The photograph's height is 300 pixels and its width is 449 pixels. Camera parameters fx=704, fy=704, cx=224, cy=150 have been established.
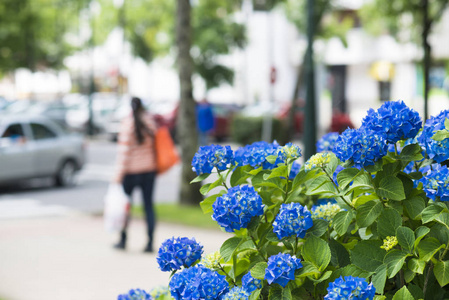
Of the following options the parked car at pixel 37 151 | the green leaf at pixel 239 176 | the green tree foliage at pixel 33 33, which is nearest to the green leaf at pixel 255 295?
the green leaf at pixel 239 176

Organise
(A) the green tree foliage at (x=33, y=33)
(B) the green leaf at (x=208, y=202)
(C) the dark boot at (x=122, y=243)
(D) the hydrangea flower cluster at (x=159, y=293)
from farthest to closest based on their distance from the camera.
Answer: (A) the green tree foliage at (x=33, y=33) < (C) the dark boot at (x=122, y=243) < (D) the hydrangea flower cluster at (x=159, y=293) < (B) the green leaf at (x=208, y=202)

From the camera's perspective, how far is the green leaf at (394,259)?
203cm

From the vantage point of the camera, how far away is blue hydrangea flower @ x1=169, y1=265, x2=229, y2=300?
6.79 feet

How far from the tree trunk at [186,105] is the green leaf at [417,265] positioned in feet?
30.4

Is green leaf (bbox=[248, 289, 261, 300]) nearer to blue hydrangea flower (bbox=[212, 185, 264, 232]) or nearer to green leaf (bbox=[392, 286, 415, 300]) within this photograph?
blue hydrangea flower (bbox=[212, 185, 264, 232])

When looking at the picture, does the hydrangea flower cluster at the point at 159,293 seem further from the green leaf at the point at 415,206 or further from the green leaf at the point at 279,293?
the green leaf at the point at 415,206

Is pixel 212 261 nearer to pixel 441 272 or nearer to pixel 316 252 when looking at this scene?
pixel 316 252

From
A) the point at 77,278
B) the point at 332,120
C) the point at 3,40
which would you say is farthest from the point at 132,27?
the point at 77,278

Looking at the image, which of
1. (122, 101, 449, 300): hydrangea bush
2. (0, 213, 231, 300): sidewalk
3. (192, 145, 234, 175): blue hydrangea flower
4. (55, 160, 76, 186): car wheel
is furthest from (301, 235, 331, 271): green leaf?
(55, 160, 76, 186): car wheel

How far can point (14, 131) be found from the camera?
48.2 feet

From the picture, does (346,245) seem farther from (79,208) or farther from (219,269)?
(79,208)

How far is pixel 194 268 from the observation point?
7.07 feet

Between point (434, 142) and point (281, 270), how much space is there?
618mm

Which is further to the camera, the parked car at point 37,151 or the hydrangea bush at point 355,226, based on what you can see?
the parked car at point 37,151
